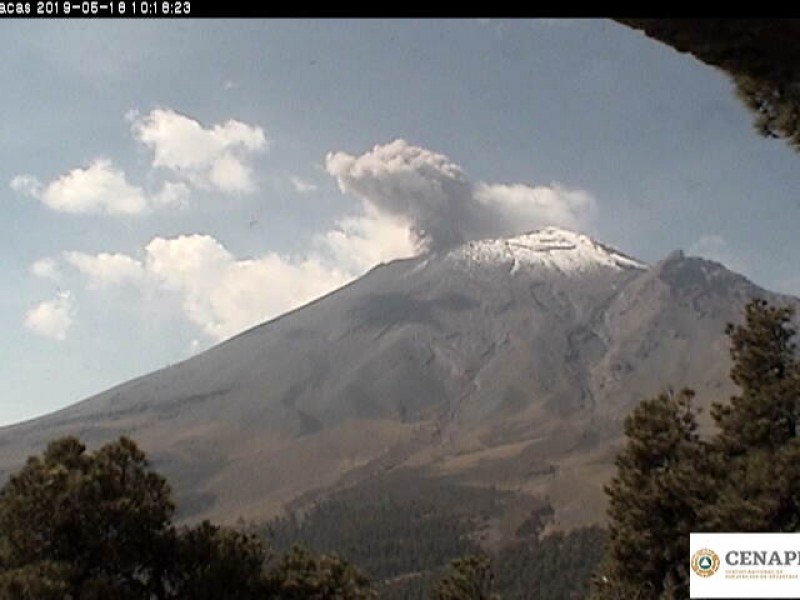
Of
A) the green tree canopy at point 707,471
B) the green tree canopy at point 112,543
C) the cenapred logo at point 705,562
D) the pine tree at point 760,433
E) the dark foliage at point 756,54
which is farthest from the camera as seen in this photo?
the green tree canopy at point 707,471

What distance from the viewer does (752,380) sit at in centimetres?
2120

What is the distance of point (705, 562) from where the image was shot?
11.1 meters

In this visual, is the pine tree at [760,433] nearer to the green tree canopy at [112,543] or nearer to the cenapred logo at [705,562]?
the cenapred logo at [705,562]

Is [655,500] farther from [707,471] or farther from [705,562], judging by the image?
[705,562]

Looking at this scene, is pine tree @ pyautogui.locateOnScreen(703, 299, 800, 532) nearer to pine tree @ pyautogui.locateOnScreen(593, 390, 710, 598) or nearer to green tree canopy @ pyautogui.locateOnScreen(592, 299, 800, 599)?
green tree canopy @ pyautogui.locateOnScreen(592, 299, 800, 599)

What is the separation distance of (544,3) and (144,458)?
35.6ft

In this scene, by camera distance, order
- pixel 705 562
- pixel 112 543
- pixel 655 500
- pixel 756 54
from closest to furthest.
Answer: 1. pixel 756 54
2. pixel 705 562
3. pixel 112 543
4. pixel 655 500

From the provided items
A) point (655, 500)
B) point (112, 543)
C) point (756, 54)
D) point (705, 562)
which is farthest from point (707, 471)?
point (756, 54)

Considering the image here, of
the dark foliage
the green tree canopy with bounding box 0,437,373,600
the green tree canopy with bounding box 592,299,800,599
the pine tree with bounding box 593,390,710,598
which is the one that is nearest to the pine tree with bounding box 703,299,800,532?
the green tree canopy with bounding box 592,299,800,599

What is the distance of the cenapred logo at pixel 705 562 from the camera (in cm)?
1081

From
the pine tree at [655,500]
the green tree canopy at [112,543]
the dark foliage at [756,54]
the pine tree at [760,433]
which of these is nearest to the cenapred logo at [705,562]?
the dark foliage at [756,54]

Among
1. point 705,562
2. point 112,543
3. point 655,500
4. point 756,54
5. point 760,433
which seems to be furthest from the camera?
point 760,433

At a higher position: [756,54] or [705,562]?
[756,54]

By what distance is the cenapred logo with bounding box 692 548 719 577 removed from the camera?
10.8 metres
